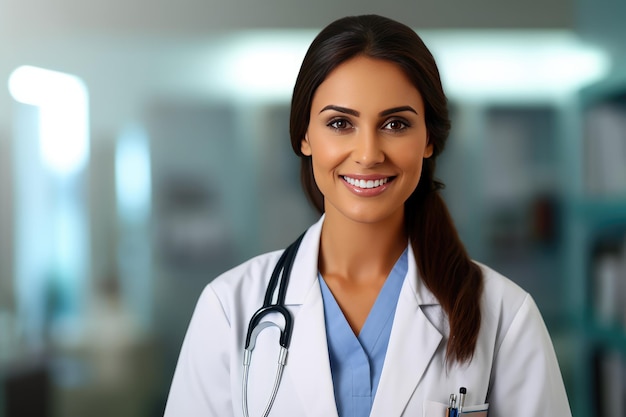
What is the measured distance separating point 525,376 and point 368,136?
48 centimetres

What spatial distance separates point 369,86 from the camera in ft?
3.69

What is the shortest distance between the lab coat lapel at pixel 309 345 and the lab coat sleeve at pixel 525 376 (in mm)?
285

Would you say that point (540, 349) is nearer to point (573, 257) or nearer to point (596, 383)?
point (596, 383)

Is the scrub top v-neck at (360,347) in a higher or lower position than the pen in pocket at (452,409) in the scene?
higher

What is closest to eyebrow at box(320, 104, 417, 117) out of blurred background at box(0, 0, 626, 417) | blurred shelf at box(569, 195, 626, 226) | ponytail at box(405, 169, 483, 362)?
ponytail at box(405, 169, 483, 362)

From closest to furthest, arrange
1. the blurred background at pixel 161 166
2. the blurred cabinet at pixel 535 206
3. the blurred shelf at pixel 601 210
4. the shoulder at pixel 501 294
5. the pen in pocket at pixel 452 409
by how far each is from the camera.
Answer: the pen in pocket at pixel 452 409
the shoulder at pixel 501 294
the blurred shelf at pixel 601 210
the blurred background at pixel 161 166
the blurred cabinet at pixel 535 206

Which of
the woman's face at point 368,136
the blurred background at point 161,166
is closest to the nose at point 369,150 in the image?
the woman's face at point 368,136

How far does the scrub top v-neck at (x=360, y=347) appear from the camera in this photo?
1153 mm

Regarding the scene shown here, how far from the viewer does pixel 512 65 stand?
2.95 m

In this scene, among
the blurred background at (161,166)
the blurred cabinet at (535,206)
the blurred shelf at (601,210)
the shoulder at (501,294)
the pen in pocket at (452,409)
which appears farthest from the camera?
the blurred cabinet at (535,206)

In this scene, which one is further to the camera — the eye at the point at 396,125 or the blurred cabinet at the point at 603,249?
the blurred cabinet at the point at 603,249

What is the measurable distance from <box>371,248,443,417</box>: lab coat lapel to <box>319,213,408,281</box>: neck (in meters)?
0.08

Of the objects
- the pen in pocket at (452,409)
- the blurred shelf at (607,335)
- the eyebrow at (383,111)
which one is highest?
the eyebrow at (383,111)

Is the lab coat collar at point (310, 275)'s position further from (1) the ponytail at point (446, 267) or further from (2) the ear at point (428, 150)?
(2) the ear at point (428, 150)
